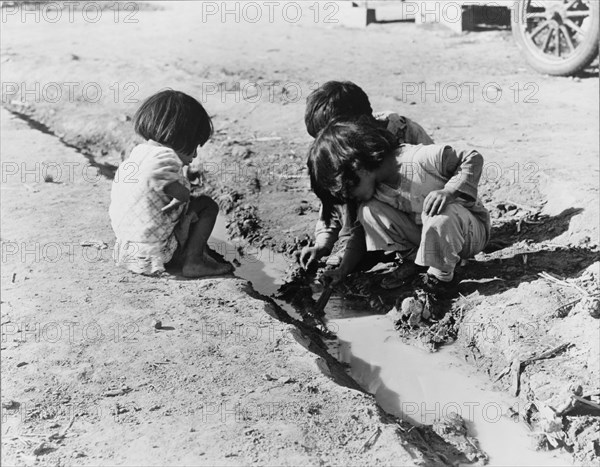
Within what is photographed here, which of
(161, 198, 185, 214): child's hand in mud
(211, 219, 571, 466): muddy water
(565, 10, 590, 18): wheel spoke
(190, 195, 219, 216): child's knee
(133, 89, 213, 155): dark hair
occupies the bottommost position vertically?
(211, 219, 571, 466): muddy water

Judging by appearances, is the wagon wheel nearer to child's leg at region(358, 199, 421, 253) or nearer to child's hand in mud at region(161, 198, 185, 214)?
child's leg at region(358, 199, 421, 253)

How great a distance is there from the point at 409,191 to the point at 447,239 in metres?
0.29

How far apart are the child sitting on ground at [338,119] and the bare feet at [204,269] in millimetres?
479

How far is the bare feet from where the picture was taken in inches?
167

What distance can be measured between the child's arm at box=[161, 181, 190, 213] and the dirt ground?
1.24 ft

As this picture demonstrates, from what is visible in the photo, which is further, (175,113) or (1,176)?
(1,176)

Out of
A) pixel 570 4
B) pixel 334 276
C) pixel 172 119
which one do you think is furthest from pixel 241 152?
pixel 570 4

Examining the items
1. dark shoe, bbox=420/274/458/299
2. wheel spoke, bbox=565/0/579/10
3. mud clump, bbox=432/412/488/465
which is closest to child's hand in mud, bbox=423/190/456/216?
dark shoe, bbox=420/274/458/299

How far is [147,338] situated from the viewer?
3562 mm

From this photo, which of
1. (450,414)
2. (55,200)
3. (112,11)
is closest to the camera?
(450,414)

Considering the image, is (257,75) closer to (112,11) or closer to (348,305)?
(348,305)

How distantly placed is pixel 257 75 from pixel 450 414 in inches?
216

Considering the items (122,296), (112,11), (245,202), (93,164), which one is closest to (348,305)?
(122,296)

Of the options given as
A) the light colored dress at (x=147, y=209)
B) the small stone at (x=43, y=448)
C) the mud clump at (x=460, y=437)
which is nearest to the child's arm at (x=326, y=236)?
the light colored dress at (x=147, y=209)
